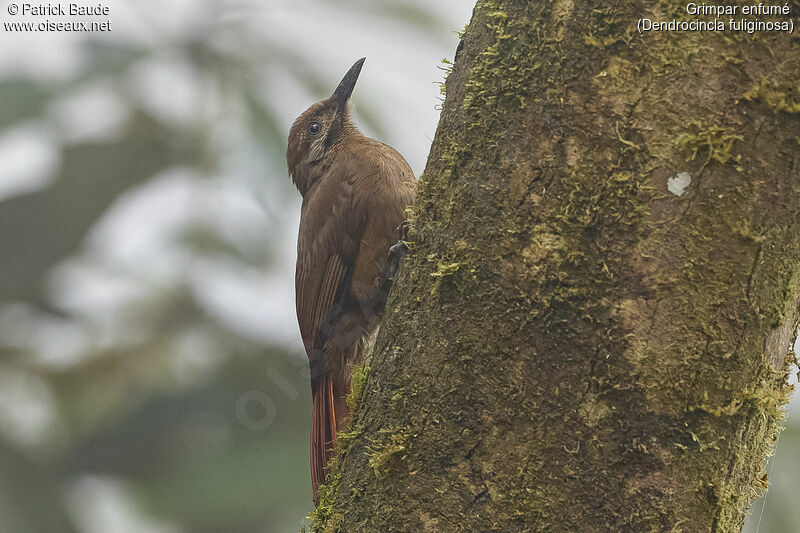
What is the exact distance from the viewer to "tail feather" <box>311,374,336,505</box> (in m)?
2.30

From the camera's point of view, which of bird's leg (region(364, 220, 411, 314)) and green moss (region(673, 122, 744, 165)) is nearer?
green moss (region(673, 122, 744, 165))

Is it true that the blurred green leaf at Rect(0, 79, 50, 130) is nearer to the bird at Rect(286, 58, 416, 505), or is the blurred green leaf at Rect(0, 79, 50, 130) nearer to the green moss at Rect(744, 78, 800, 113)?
the bird at Rect(286, 58, 416, 505)

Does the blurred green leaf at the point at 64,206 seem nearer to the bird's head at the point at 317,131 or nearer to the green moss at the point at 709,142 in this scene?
the bird's head at the point at 317,131

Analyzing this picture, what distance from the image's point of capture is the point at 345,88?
10.7ft

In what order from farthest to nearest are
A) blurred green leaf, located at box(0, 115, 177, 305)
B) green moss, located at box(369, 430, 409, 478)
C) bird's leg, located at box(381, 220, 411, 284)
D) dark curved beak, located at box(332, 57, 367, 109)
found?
dark curved beak, located at box(332, 57, 367, 109), blurred green leaf, located at box(0, 115, 177, 305), bird's leg, located at box(381, 220, 411, 284), green moss, located at box(369, 430, 409, 478)

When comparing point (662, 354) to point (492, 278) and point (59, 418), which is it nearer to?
point (492, 278)

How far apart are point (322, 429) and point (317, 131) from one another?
151cm

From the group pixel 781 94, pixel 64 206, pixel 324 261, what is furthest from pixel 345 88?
pixel 781 94

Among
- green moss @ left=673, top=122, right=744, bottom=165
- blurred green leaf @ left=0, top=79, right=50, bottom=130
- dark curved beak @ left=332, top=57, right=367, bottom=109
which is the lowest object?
green moss @ left=673, top=122, right=744, bottom=165

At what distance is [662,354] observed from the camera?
1.20 m

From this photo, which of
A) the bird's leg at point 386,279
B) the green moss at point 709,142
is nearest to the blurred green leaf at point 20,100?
the bird's leg at point 386,279

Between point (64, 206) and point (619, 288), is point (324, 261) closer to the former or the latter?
point (64, 206)

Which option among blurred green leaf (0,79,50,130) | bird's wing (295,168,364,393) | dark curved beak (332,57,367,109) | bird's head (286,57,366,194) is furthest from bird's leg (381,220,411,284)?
blurred green leaf (0,79,50,130)

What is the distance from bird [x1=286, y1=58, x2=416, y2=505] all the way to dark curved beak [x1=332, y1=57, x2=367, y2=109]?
14.9 inches
